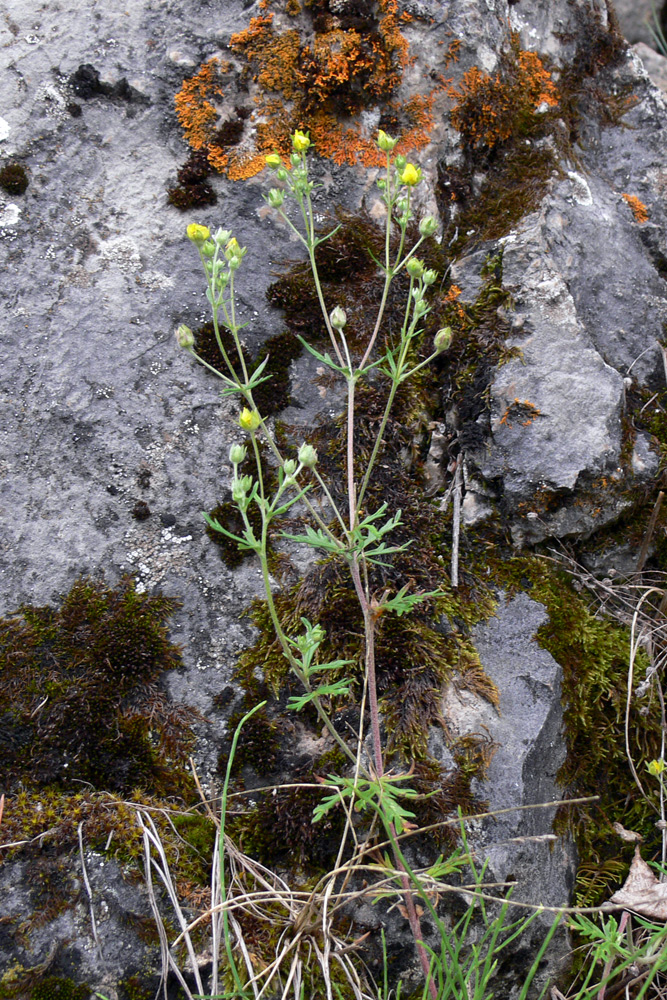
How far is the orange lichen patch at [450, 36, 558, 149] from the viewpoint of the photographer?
3309 millimetres

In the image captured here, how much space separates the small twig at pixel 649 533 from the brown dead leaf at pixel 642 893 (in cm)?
118

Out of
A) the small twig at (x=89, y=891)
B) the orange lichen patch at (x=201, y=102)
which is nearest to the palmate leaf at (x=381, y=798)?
the small twig at (x=89, y=891)

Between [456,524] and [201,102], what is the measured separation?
8.07 ft

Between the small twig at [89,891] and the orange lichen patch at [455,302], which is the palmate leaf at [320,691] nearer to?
the small twig at [89,891]

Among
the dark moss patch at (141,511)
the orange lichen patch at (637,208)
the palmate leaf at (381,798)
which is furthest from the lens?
the orange lichen patch at (637,208)

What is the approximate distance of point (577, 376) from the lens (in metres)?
2.93

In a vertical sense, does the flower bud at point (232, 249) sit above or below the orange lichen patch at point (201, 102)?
below

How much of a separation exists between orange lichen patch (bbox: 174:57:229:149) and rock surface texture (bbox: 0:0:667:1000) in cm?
6

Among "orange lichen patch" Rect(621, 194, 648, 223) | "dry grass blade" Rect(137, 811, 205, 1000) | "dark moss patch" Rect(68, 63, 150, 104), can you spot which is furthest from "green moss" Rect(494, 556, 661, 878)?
"dark moss patch" Rect(68, 63, 150, 104)

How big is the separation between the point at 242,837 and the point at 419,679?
87 centimetres

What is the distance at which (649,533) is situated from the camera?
2922 mm

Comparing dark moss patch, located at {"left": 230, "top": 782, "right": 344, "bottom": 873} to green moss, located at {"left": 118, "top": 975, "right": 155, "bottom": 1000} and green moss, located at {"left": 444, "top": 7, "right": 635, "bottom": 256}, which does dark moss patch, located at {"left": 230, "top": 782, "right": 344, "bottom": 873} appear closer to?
green moss, located at {"left": 118, "top": 975, "right": 155, "bottom": 1000}

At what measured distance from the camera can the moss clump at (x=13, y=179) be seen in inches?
119

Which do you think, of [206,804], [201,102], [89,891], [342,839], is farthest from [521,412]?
[89,891]
